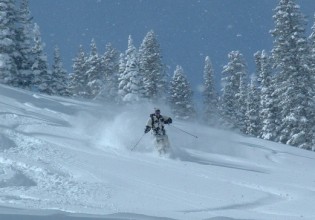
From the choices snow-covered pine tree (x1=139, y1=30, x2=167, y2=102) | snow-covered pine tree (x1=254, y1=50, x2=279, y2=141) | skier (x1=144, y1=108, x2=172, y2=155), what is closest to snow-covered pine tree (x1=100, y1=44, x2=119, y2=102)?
snow-covered pine tree (x1=139, y1=30, x2=167, y2=102)

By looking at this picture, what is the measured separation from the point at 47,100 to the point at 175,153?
491 inches

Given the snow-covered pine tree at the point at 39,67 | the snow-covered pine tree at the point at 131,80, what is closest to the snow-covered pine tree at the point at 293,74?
the snow-covered pine tree at the point at 131,80

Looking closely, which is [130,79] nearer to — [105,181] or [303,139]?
[303,139]

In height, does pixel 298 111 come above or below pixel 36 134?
above

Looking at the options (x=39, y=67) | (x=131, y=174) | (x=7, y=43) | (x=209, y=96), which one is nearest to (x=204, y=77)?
(x=209, y=96)

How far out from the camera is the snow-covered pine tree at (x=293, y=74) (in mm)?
39094

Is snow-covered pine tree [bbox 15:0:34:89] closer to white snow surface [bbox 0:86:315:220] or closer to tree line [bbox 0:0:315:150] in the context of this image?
tree line [bbox 0:0:315:150]

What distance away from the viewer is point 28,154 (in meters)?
16.3

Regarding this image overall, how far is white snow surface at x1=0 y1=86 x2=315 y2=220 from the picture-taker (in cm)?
1170

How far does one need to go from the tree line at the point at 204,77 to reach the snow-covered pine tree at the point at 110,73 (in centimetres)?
12

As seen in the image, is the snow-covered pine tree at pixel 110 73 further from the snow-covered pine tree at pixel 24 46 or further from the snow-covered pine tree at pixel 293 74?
the snow-covered pine tree at pixel 293 74

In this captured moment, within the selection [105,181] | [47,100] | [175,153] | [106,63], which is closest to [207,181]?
[105,181]

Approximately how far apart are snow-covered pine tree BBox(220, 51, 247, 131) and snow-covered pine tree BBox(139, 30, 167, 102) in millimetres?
6963

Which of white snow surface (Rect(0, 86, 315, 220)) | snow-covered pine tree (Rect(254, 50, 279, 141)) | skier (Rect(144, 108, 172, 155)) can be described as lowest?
white snow surface (Rect(0, 86, 315, 220))
